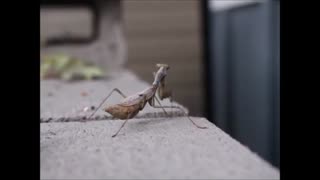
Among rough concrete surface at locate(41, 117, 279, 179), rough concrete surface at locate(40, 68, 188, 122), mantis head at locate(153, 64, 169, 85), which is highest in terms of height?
mantis head at locate(153, 64, 169, 85)

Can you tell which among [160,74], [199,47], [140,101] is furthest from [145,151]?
[199,47]

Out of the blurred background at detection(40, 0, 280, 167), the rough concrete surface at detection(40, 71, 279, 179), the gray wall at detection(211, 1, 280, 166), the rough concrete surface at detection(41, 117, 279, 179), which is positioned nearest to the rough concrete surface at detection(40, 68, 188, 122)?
the rough concrete surface at detection(40, 71, 279, 179)

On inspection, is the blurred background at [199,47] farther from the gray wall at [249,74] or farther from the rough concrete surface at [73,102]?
the rough concrete surface at [73,102]

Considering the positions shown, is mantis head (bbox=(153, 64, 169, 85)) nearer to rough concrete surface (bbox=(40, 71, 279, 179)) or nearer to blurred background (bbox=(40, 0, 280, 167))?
rough concrete surface (bbox=(40, 71, 279, 179))

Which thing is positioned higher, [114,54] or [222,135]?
[114,54]

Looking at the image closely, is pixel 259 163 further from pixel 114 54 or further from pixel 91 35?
pixel 91 35
